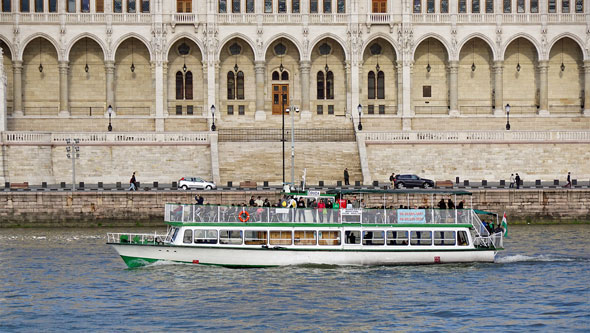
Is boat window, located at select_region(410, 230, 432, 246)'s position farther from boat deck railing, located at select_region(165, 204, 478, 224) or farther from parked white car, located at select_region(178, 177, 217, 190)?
parked white car, located at select_region(178, 177, 217, 190)

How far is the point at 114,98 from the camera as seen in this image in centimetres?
9506

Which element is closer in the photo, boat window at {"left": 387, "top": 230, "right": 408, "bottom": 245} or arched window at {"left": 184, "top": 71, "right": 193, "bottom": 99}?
boat window at {"left": 387, "top": 230, "right": 408, "bottom": 245}

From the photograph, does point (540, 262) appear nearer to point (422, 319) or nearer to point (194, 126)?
point (422, 319)

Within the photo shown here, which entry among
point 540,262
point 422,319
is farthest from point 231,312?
point 540,262

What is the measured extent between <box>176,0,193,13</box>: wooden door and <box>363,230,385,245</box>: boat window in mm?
47472

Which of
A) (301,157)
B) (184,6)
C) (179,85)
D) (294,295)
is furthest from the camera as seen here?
(179,85)

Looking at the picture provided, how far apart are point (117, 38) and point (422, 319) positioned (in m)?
58.2

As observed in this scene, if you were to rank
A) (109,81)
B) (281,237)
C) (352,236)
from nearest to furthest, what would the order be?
(281,237), (352,236), (109,81)

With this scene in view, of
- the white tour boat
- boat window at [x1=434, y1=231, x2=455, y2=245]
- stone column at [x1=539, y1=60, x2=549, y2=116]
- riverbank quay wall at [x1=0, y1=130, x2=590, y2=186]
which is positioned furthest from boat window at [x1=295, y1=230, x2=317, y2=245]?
stone column at [x1=539, y1=60, x2=549, y2=116]

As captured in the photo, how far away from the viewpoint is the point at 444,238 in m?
50.3

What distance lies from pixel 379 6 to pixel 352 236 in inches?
1858

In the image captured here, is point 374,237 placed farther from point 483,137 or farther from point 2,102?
point 2,102

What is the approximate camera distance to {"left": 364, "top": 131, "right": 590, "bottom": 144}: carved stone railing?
273 ft

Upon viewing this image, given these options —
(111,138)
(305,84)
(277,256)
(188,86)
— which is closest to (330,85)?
(305,84)
